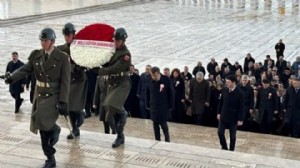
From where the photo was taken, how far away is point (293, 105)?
429 inches

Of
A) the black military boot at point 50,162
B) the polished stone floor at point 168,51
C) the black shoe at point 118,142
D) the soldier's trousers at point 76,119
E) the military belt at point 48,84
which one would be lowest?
the polished stone floor at point 168,51

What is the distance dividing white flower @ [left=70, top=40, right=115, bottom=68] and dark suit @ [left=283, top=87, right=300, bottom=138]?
4767mm

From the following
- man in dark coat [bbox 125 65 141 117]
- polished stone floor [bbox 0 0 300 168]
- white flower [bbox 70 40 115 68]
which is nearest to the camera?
polished stone floor [bbox 0 0 300 168]

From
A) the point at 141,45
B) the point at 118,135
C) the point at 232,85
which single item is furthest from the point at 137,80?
the point at 141,45

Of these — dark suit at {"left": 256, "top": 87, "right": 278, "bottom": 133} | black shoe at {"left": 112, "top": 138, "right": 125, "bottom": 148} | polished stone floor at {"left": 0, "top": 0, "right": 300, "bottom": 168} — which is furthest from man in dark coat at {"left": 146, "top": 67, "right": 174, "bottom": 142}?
dark suit at {"left": 256, "top": 87, "right": 278, "bottom": 133}

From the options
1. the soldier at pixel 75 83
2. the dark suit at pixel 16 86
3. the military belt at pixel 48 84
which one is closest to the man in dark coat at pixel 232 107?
the soldier at pixel 75 83

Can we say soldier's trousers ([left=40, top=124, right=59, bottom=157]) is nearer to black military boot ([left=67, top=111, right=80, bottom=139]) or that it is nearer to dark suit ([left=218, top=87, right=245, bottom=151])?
A: black military boot ([left=67, top=111, right=80, bottom=139])

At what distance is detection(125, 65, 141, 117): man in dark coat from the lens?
41.8ft

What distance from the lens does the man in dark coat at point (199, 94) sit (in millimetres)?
11750

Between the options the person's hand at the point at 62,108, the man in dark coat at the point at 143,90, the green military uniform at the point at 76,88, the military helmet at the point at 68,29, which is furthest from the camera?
the man in dark coat at the point at 143,90

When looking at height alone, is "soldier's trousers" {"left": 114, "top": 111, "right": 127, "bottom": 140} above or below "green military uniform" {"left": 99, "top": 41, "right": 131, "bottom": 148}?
below

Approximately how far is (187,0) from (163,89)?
45.3 meters

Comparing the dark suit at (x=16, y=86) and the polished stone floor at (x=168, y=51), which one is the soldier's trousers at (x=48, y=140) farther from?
the dark suit at (x=16, y=86)

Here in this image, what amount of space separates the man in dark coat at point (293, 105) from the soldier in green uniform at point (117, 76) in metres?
4.41
